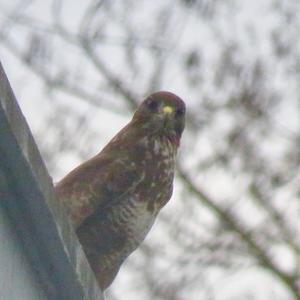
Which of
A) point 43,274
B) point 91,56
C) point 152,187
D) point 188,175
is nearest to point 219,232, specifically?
point 188,175

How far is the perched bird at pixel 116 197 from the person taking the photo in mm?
5043

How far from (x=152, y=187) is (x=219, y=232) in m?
→ 3.18

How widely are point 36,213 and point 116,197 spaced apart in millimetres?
1299

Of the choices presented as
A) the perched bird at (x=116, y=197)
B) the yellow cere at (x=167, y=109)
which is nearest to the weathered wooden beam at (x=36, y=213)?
the perched bird at (x=116, y=197)

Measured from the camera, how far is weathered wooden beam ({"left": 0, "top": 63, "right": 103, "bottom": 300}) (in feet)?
12.1

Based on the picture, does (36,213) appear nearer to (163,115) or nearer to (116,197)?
(116,197)

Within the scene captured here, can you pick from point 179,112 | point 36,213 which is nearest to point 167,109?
point 179,112

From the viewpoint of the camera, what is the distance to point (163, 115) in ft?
18.8

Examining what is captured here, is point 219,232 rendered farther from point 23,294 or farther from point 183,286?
point 23,294

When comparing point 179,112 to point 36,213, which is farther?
point 179,112

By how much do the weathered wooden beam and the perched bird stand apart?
93 centimetres

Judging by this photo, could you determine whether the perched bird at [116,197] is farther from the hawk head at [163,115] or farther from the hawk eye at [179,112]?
the hawk eye at [179,112]

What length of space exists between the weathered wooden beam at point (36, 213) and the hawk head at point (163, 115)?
5.37 feet

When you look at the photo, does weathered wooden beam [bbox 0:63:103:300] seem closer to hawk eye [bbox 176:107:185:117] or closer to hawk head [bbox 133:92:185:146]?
hawk head [bbox 133:92:185:146]
